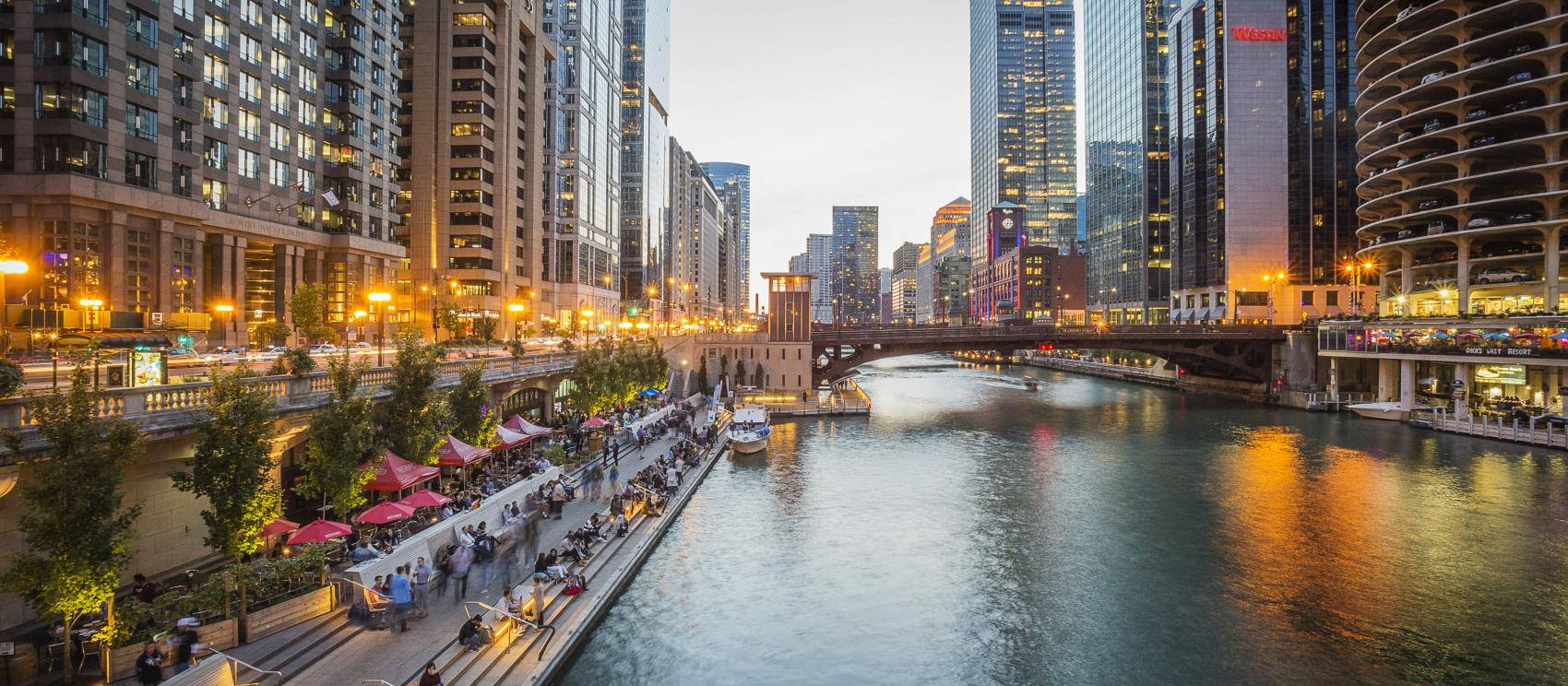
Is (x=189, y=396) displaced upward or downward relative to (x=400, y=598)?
upward

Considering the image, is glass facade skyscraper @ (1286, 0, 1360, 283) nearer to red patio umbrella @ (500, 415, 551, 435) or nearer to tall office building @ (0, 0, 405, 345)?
red patio umbrella @ (500, 415, 551, 435)

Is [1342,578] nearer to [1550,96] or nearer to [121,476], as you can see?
[121,476]

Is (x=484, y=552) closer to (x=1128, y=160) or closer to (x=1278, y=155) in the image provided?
(x=1278, y=155)

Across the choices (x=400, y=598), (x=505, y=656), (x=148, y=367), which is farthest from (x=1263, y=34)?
(x=148, y=367)

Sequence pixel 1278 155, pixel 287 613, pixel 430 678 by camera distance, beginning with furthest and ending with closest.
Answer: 1. pixel 1278 155
2. pixel 287 613
3. pixel 430 678

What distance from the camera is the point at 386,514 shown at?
73.1 ft

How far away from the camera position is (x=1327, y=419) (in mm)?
71000

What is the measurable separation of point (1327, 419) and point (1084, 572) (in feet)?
194

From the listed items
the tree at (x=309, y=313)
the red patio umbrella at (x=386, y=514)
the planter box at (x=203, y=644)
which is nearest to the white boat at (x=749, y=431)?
the red patio umbrella at (x=386, y=514)

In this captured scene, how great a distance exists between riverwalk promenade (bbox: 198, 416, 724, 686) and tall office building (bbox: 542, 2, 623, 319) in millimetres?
89065

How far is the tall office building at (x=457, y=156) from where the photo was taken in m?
91.1

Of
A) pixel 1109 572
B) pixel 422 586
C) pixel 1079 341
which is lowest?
pixel 1109 572

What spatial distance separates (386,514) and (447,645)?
6.65 m

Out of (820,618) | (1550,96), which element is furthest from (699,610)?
(1550,96)
